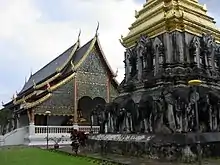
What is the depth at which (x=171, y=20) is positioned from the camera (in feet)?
34.7

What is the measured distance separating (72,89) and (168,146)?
12.9 m

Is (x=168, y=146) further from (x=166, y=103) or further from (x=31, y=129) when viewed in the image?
(x=31, y=129)

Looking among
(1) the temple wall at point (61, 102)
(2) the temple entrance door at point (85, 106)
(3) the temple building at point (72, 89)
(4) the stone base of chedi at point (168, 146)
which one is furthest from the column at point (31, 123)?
(4) the stone base of chedi at point (168, 146)

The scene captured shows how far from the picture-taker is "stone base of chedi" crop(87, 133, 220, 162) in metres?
7.15

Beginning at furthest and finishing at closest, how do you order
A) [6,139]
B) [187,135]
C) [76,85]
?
[76,85]
[6,139]
[187,135]

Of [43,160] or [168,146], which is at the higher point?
[168,146]

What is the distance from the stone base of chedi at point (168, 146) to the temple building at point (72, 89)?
32.3 feet

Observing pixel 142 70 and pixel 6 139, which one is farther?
pixel 6 139

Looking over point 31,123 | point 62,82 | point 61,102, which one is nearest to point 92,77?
point 62,82

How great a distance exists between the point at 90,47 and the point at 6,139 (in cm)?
822

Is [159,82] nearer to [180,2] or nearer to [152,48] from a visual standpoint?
[152,48]

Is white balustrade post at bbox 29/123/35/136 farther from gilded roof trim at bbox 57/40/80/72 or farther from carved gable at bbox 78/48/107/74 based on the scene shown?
carved gable at bbox 78/48/107/74

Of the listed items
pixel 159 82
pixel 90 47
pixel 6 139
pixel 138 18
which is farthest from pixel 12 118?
pixel 159 82

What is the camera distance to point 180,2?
37.3 ft
